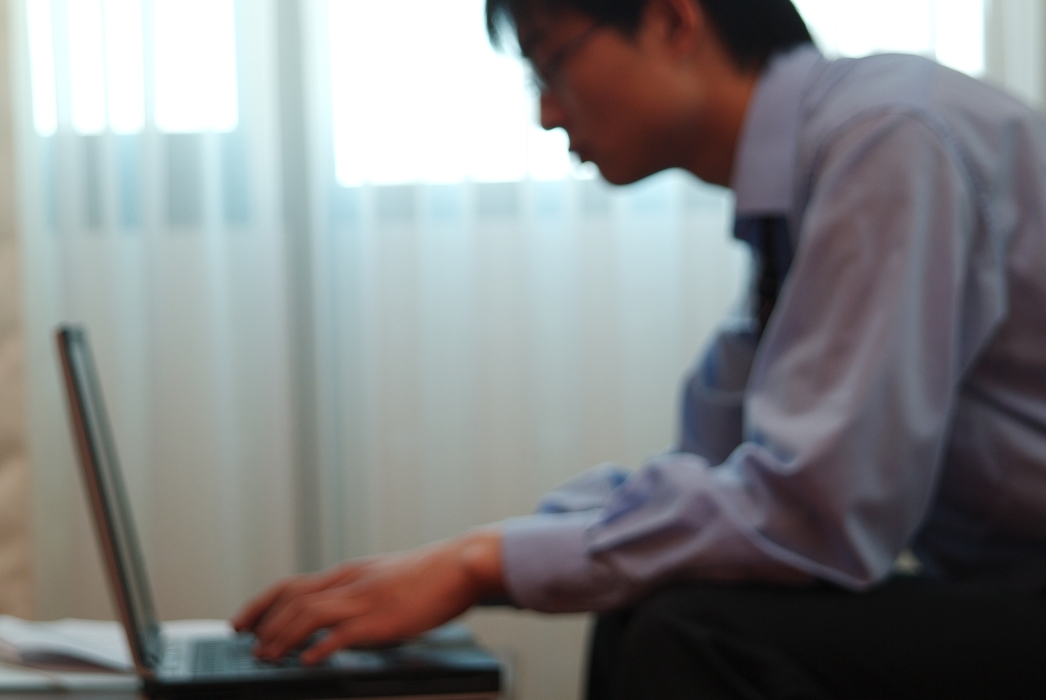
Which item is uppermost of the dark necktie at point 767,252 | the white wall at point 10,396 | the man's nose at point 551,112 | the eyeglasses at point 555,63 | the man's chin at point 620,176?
the eyeglasses at point 555,63

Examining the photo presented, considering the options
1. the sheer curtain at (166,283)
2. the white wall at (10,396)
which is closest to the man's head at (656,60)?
the sheer curtain at (166,283)

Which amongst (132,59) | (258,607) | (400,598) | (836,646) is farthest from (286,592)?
(132,59)

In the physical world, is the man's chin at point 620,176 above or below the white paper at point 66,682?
above

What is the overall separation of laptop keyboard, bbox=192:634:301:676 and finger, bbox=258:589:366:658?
1 cm

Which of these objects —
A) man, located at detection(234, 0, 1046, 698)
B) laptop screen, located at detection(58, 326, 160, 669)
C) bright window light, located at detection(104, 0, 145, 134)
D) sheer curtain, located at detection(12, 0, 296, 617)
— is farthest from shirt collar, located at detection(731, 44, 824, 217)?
bright window light, located at detection(104, 0, 145, 134)

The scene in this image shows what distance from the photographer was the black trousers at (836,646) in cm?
65

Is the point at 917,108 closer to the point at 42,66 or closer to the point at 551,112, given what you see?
the point at 551,112

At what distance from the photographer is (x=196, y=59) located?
1.89m

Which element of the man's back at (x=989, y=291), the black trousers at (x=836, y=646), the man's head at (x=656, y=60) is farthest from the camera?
the man's head at (x=656, y=60)

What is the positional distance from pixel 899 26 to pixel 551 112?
1.00m

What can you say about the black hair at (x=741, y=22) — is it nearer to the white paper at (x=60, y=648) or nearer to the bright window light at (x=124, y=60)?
the white paper at (x=60, y=648)

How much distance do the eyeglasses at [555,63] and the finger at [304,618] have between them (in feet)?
1.71

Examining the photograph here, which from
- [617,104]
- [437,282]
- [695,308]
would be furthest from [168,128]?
[617,104]

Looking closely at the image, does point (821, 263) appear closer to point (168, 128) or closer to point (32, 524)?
point (168, 128)
